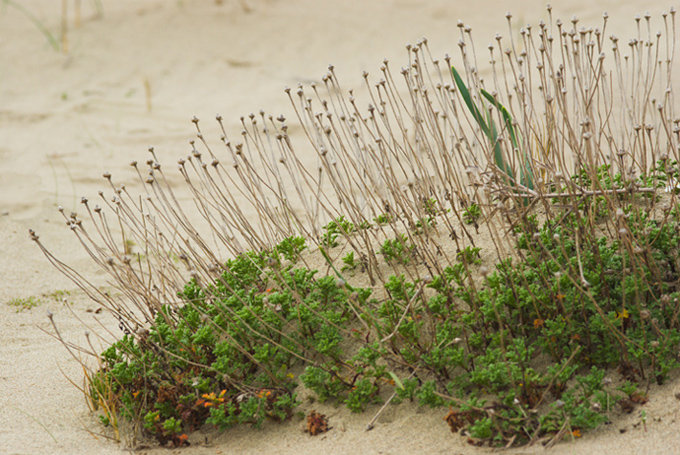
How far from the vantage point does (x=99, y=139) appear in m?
7.89

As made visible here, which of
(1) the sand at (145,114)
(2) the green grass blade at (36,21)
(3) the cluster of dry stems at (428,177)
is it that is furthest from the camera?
(2) the green grass blade at (36,21)


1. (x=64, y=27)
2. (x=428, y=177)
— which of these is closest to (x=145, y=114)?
(x=64, y=27)

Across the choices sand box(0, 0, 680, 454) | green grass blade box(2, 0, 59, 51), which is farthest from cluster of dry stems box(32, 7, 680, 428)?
green grass blade box(2, 0, 59, 51)

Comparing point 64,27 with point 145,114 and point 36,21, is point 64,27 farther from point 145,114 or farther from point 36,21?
point 145,114

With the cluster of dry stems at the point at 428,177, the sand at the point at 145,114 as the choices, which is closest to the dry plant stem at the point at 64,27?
the sand at the point at 145,114

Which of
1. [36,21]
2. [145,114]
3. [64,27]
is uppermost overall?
[36,21]

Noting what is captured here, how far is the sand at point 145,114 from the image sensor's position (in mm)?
2609

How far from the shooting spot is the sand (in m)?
2.61

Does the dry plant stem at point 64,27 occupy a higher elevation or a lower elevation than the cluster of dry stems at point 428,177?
higher

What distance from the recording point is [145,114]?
8.70 m

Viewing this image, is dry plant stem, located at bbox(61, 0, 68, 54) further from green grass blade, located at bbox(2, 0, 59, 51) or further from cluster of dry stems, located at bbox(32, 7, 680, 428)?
cluster of dry stems, located at bbox(32, 7, 680, 428)

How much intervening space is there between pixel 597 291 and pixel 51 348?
10.6 ft

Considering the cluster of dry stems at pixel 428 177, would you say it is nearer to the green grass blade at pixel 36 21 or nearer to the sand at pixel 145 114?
the sand at pixel 145 114

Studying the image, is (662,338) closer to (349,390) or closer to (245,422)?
(349,390)
